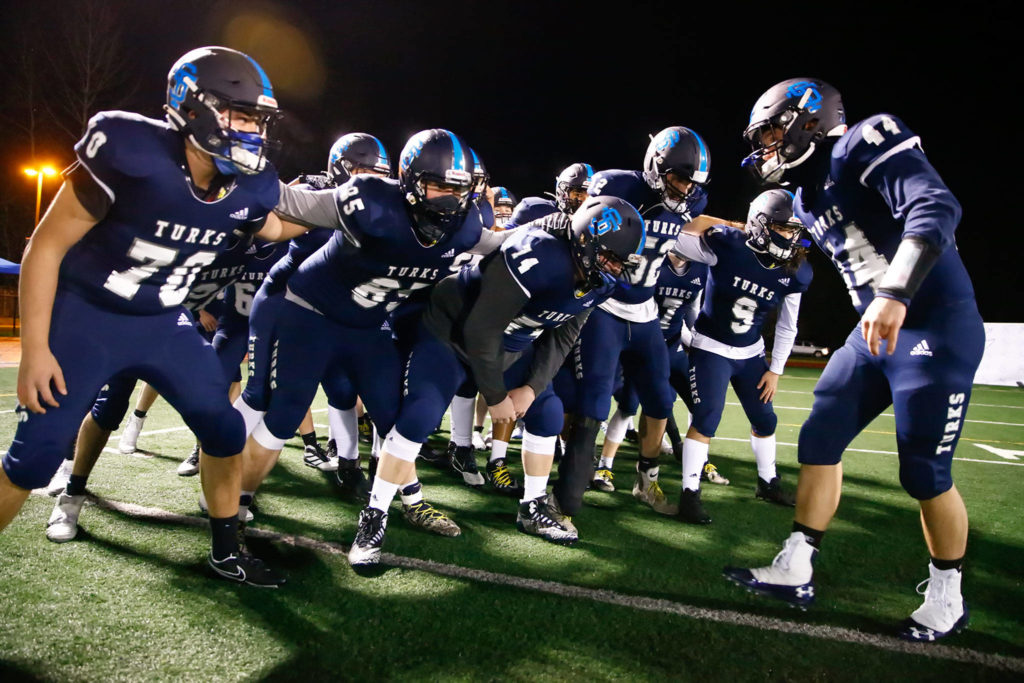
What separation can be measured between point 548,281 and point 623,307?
1.21 meters

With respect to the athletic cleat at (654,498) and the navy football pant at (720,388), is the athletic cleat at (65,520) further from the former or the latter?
the navy football pant at (720,388)

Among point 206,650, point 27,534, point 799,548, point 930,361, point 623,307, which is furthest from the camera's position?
point 623,307

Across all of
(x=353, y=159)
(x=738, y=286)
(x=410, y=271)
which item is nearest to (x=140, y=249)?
(x=410, y=271)

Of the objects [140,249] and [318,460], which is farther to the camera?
[318,460]

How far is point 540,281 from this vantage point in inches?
127

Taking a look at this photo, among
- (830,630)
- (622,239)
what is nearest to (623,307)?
(622,239)

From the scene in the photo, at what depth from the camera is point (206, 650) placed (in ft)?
7.25

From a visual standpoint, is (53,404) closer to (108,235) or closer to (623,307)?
(108,235)

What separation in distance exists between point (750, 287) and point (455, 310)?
2495mm

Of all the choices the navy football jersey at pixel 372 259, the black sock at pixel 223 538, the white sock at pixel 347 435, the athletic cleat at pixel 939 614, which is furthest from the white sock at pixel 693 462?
the black sock at pixel 223 538

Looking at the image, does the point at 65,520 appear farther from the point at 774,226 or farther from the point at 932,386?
the point at 774,226

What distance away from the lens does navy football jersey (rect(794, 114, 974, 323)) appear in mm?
2373

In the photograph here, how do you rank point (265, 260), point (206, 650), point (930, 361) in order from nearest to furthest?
point (206, 650) < point (930, 361) < point (265, 260)

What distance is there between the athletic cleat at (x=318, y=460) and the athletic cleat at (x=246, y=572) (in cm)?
234
